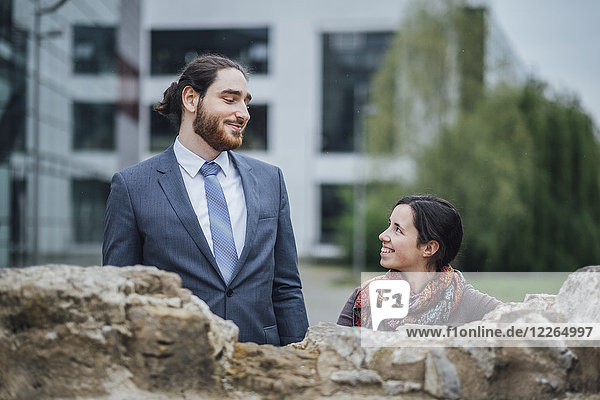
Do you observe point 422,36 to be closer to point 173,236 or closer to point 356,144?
point 356,144

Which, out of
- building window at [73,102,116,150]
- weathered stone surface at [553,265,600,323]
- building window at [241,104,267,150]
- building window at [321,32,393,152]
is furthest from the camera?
building window at [241,104,267,150]

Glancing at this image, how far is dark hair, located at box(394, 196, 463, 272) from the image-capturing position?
2535 mm

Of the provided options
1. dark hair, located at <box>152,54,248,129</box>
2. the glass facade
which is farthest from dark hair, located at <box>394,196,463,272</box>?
the glass facade

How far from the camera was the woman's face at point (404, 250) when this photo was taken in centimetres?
253

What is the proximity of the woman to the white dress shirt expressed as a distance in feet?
1.70

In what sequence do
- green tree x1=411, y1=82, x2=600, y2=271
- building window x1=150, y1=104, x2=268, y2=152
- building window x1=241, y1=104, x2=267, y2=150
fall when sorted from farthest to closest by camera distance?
building window x1=241, y1=104, x2=267, y2=150, building window x1=150, y1=104, x2=268, y2=152, green tree x1=411, y1=82, x2=600, y2=271

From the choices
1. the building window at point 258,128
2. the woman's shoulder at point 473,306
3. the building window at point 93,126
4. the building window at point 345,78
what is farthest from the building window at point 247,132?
the woman's shoulder at point 473,306

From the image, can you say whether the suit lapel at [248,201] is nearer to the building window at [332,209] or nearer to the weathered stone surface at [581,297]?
the weathered stone surface at [581,297]

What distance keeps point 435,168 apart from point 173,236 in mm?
16356

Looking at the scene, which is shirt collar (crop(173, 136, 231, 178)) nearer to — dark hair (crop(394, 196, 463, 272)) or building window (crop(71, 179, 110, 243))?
dark hair (crop(394, 196, 463, 272))

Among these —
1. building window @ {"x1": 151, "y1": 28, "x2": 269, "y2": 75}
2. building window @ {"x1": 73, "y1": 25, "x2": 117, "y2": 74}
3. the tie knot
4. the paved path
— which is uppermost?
building window @ {"x1": 151, "y1": 28, "x2": 269, "y2": 75}

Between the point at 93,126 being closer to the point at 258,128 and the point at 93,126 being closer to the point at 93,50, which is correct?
the point at 93,50

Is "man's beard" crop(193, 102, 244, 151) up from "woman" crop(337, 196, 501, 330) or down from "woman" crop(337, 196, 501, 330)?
up

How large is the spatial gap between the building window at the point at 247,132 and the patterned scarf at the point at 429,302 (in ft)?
71.0
